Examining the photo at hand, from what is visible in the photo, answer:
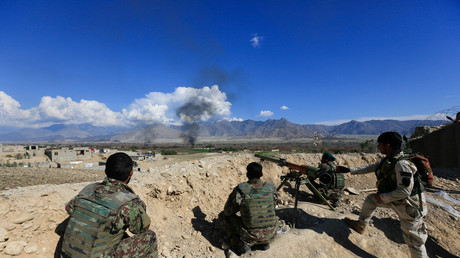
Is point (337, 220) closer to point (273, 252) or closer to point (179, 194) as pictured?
point (273, 252)

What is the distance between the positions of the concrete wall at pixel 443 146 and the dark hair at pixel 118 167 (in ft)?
50.1

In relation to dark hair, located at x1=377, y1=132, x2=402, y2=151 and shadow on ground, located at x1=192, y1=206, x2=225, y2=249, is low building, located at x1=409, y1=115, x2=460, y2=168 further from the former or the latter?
shadow on ground, located at x1=192, y1=206, x2=225, y2=249

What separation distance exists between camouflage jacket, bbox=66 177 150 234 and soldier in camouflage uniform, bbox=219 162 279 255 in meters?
1.78

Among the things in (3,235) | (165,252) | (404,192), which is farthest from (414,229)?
(3,235)

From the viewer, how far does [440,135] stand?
11.6 metres

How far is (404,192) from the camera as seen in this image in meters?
3.37

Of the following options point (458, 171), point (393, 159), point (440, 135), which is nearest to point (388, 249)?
point (393, 159)

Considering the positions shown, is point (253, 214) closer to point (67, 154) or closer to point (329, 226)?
point (329, 226)

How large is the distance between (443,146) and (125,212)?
1620 cm

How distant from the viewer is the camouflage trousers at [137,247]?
2.46 meters

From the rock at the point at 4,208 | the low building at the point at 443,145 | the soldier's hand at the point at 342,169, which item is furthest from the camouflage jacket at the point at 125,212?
the low building at the point at 443,145

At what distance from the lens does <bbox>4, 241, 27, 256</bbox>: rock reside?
2.72 metres

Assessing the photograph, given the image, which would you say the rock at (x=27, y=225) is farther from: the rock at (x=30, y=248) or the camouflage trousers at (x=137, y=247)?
→ the camouflage trousers at (x=137, y=247)

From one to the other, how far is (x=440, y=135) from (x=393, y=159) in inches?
479
